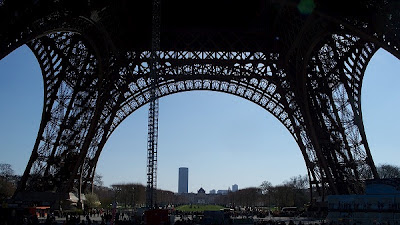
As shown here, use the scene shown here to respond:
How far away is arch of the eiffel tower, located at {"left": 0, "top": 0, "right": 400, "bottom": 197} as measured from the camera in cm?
4066

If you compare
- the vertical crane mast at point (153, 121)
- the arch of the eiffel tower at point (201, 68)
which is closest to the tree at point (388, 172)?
the arch of the eiffel tower at point (201, 68)

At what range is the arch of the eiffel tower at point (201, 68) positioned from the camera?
40.7 meters

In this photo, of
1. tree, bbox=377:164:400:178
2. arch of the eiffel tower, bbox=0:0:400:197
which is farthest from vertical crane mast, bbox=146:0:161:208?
tree, bbox=377:164:400:178

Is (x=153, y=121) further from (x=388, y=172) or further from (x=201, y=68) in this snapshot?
(x=388, y=172)

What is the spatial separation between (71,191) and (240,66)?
2264cm

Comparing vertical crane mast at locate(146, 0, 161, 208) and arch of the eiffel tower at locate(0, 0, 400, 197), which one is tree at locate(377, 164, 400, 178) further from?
vertical crane mast at locate(146, 0, 161, 208)

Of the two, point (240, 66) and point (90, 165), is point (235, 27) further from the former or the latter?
point (90, 165)

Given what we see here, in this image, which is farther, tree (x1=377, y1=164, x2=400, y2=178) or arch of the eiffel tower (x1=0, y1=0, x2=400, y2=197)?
tree (x1=377, y1=164, x2=400, y2=178)

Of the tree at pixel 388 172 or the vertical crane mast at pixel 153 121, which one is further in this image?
the tree at pixel 388 172

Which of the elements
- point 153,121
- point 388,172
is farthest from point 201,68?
point 388,172

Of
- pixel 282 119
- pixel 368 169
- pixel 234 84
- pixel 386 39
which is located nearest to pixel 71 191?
pixel 234 84

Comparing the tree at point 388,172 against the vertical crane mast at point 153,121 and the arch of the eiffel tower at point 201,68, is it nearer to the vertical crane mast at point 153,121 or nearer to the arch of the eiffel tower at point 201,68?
the arch of the eiffel tower at point 201,68

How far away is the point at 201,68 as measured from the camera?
4959 centimetres

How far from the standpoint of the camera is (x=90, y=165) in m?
51.3
